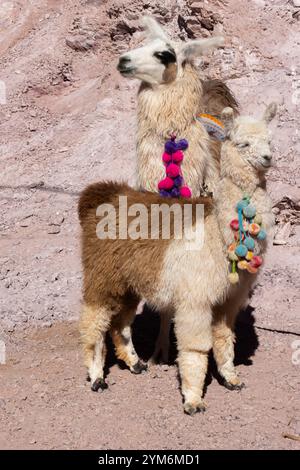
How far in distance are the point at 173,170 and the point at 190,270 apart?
82 centimetres

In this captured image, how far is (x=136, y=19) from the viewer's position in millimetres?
10555

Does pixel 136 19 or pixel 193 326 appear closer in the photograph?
pixel 193 326

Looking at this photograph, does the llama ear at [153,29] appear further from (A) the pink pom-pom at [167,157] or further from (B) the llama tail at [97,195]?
(B) the llama tail at [97,195]

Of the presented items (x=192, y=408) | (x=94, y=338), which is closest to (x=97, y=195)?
(x=94, y=338)

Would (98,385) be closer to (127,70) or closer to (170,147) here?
(170,147)

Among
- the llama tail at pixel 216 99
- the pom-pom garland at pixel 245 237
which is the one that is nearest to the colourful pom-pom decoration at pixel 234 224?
the pom-pom garland at pixel 245 237

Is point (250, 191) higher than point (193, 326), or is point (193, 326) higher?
point (250, 191)

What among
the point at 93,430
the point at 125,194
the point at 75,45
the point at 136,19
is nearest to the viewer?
the point at 93,430

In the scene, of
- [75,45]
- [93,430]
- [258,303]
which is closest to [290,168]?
[258,303]

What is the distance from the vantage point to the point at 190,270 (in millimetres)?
4352

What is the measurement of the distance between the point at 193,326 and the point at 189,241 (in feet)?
1.90

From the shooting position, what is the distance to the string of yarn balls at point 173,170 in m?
4.73

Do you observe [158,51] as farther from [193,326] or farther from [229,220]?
[193,326]

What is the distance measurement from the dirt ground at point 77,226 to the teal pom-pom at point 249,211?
1.41 meters
